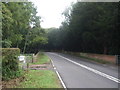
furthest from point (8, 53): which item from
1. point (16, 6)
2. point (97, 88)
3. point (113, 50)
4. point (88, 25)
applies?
point (88, 25)

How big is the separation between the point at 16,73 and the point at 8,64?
80 centimetres

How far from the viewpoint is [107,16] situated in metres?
28.3

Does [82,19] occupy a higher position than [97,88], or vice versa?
[82,19]

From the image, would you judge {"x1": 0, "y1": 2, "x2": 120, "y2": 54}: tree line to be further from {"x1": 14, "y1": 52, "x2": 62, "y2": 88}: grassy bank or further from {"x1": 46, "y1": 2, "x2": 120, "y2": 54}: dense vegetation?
{"x1": 14, "y1": 52, "x2": 62, "y2": 88}: grassy bank

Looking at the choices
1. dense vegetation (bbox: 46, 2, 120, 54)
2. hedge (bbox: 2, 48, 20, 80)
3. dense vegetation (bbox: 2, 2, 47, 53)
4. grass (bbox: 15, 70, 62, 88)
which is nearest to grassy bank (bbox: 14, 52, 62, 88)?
grass (bbox: 15, 70, 62, 88)

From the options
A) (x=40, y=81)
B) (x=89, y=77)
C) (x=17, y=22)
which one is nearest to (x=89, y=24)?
(x=17, y=22)

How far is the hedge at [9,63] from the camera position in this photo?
11789 millimetres

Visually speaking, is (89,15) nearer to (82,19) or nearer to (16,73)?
(82,19)

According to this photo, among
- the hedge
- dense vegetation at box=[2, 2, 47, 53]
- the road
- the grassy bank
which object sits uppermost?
dense vegetation at box=[2, 2, 47, 53]

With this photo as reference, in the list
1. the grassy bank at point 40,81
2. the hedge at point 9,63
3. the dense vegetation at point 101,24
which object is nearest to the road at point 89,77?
the grassy bank at point 40,81

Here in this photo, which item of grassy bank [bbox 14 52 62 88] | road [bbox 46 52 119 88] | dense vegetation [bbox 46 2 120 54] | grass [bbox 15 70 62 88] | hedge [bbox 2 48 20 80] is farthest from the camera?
dense vegetation [bbox 46 2 120 54]

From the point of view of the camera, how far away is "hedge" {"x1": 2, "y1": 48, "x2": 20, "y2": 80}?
11789 millimetres

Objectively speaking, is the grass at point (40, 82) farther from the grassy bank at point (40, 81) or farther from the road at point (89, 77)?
the road at point (89, 77)

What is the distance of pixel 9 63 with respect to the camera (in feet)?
41.3
